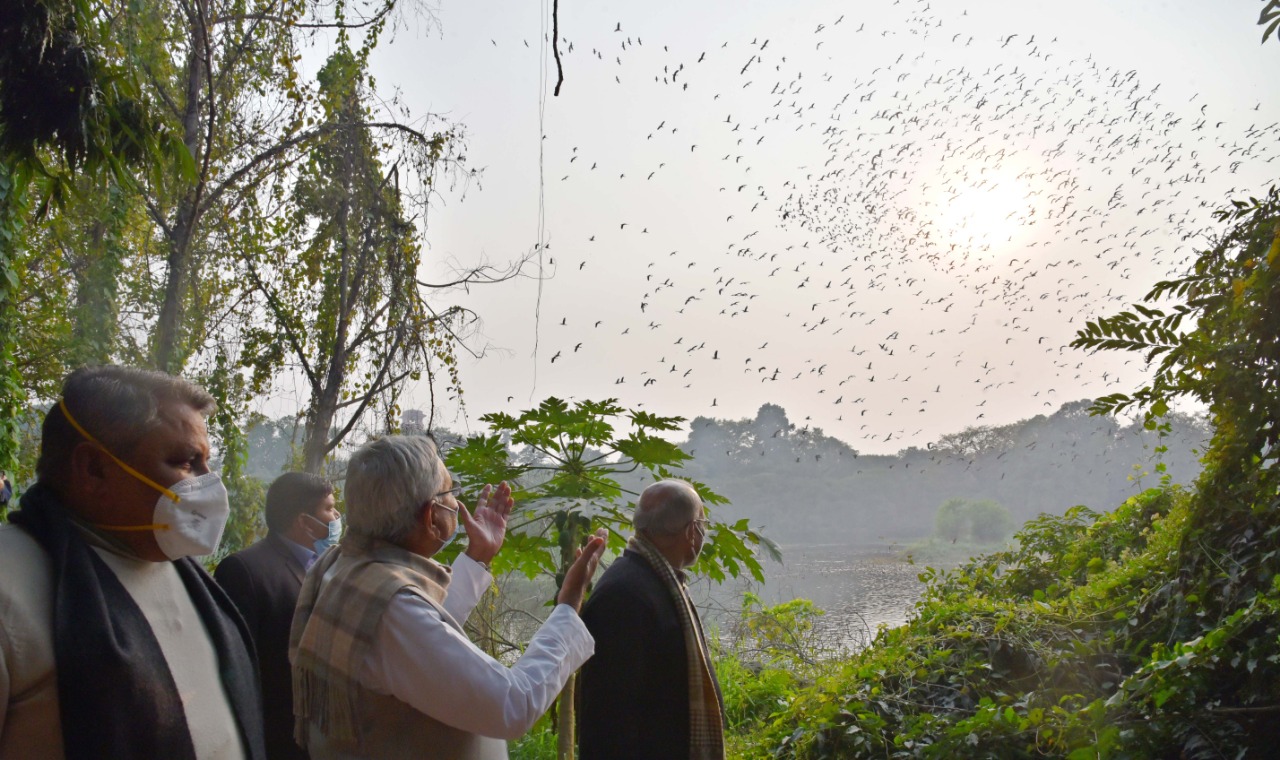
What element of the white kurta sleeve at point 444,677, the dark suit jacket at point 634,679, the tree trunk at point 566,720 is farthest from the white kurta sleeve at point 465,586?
the tree trunk at point 566,720

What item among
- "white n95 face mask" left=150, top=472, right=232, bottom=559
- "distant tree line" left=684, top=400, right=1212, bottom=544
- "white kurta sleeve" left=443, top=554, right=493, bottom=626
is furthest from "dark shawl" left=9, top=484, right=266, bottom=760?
"distant tree line" left=684, top=400, right=1212, bottom=544

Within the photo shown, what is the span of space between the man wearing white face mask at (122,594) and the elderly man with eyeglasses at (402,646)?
0.18 m

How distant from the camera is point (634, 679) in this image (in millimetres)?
A: 2455

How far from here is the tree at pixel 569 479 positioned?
3061 millimetres

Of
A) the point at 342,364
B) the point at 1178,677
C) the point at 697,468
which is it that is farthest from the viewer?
the point at 697,468

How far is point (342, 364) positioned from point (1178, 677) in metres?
5.70

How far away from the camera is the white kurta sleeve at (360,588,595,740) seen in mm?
1538

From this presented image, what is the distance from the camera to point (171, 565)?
1647mm

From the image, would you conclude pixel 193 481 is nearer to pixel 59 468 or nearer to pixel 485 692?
pixel 59 468

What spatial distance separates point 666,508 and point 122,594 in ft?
5.16

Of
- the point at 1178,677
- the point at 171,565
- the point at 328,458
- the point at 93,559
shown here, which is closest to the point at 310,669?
the point at 171,565

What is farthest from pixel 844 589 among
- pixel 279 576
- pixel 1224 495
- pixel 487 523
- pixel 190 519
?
pixel 190 519

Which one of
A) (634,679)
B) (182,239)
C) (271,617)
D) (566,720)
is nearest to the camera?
(634,679)

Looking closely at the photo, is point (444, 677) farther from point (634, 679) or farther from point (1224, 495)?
point (1224, 495)
